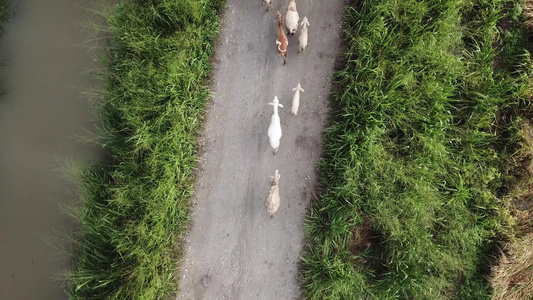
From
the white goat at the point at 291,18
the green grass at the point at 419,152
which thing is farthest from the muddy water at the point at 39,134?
the green grass at the point at 419,152

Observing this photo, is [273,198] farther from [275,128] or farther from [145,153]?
[145,153]

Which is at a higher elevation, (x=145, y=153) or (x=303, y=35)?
(x=303, y=35)

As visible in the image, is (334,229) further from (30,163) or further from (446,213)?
(30,163)

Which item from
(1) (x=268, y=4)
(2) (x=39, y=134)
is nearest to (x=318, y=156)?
(1) (x=268, y=4)

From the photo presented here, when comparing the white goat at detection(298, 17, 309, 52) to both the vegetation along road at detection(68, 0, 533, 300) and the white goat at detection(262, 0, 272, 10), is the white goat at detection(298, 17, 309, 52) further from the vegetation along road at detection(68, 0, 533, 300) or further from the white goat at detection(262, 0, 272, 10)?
the white goat at detection(262, 0, 272, 10)

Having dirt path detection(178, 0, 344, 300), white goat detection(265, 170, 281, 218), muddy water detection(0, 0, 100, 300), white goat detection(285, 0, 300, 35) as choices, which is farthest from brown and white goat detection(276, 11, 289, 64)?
muddy water detection(0, 0, 100, 300)

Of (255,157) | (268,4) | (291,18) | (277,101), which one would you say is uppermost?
(268,4)

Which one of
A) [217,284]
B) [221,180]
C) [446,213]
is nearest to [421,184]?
[446,213]
